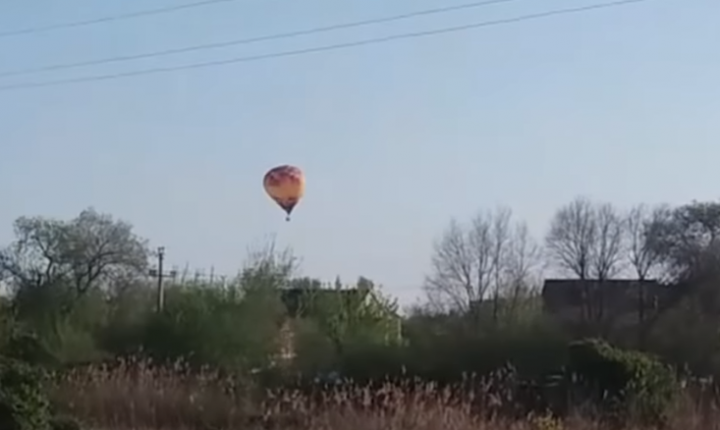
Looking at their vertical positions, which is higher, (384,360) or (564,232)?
(564,232)

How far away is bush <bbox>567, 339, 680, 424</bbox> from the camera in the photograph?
17672mm

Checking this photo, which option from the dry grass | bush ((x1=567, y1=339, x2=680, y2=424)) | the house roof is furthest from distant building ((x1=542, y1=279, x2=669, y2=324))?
the dry grass

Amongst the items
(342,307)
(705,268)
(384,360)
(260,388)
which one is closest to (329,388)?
(260,388)

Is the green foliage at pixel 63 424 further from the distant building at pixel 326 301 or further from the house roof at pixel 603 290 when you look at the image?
the house roof at pixel 603 290

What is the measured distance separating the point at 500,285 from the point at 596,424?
31709mm

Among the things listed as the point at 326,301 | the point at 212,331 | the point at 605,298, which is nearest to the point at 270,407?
the point at 212,331

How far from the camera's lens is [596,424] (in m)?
15.8

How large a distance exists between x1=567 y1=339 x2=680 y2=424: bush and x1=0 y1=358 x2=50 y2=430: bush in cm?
754

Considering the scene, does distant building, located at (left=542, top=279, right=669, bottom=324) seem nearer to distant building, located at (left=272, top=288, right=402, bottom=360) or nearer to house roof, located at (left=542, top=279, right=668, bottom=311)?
house roof, located at (left=542, top=279, right=668, bottom=311)

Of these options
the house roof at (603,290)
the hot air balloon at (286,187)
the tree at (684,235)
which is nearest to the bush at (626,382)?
the hot air balloon at (286,187)

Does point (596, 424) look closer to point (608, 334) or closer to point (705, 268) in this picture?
point (608, 334)

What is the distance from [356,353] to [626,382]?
261 inches

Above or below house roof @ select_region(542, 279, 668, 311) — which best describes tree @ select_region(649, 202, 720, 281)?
above

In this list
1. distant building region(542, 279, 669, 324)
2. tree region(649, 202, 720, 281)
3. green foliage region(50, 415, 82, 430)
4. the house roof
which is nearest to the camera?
green foliage region(50, 415, 82, 430)
